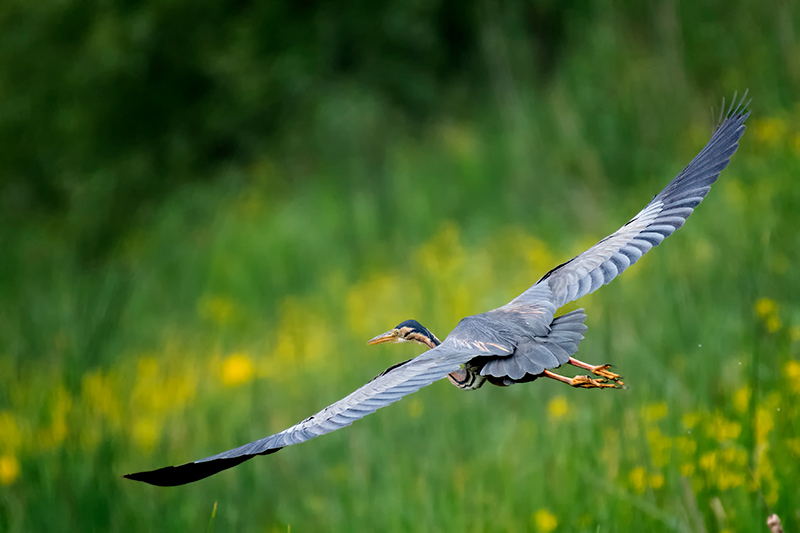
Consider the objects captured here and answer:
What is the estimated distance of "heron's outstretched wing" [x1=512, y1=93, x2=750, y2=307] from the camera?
4.20 ft

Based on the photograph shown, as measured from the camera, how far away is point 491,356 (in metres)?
1.01

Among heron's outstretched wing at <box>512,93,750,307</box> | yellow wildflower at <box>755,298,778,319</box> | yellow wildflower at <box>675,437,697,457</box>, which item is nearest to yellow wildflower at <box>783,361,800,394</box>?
yellow wildflower at <box>755,298,778,319</box>

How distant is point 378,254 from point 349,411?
619 centimetres

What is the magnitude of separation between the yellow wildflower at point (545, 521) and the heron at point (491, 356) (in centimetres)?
179

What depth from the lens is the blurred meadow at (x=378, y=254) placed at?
3.07 meters

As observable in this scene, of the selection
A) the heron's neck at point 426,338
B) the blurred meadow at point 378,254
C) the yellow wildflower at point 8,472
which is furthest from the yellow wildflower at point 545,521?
the yellow wildflower at point 8,472

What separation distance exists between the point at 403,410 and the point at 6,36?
8370 mm

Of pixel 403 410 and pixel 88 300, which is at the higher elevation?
pixel 88 300

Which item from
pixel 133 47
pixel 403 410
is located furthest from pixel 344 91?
pixel 403 410

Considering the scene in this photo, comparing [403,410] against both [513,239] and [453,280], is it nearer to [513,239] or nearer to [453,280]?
[453,280]

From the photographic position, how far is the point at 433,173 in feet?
27.9

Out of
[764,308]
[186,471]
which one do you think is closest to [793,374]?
[764,308]

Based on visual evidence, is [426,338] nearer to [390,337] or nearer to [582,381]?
[390,337]

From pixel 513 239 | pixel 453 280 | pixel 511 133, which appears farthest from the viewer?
pixel 511 133
